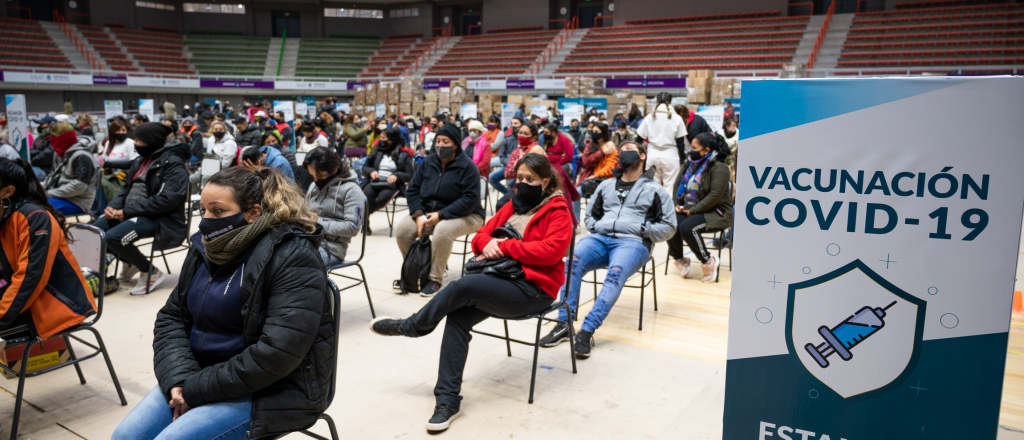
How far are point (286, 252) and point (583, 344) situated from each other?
80.0 inches

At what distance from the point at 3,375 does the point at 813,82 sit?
3.83 metres

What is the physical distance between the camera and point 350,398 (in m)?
2.94

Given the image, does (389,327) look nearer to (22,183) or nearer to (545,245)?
(545,245)

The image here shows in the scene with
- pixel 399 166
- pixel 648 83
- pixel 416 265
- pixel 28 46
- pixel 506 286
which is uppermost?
pixel 28 46

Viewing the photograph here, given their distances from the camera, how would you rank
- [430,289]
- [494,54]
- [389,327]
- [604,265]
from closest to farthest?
[389,327] < [604,265] < [430,289] < [494,54]

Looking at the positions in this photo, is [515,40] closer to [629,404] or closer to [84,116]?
[84,116]

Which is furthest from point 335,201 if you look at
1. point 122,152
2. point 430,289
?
point 122,152

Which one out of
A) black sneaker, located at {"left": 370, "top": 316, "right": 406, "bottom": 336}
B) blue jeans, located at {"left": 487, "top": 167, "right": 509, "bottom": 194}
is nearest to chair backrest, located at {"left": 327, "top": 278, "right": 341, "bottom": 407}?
black sneaker, located at {"left": 370, "top": 316, "right": 406, "bottom": 336}

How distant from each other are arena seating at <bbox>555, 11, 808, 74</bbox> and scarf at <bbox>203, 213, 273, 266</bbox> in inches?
782

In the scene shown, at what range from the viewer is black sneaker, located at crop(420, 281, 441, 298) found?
4.65 metres

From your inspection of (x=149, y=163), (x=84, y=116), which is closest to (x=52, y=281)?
(x=149, y=163)

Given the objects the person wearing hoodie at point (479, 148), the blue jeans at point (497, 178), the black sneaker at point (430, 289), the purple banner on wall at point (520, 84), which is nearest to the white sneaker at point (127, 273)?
the black sneaker at point (430, 289)

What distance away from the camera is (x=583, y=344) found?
3477mm

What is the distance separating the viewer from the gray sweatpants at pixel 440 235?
4602 mm
